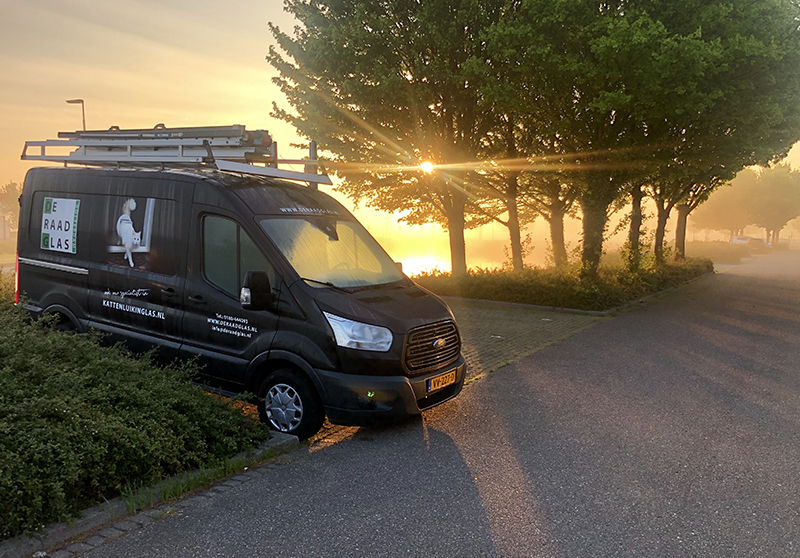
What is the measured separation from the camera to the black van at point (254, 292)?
17.5 ft

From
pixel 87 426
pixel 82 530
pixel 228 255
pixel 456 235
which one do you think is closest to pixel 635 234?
pixel 456 235

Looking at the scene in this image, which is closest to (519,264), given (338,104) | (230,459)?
(338,104)

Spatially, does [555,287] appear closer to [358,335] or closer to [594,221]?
[594,221]

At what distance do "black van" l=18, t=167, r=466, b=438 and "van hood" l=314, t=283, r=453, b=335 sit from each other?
0.04ft

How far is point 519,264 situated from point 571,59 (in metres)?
10.8

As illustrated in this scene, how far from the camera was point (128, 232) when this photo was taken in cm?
642

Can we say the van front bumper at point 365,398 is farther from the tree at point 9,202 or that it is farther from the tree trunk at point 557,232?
the tree at point 9,202

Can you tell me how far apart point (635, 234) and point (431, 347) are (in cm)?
1939

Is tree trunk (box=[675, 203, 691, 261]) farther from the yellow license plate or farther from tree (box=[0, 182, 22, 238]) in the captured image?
tree (box=[0, 182, 22, 238])

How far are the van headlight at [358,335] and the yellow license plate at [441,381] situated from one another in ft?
2.04

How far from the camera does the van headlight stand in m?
5.27

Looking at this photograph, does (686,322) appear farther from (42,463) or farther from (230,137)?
(42,463)

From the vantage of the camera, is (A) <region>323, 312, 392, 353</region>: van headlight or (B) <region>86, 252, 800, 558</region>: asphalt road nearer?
(B) <region>86, 252, 800, 558</region>: asphalt road

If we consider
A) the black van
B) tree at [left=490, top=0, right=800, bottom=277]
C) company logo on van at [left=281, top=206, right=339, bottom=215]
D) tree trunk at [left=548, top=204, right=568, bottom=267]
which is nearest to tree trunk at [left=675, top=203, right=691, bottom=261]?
tree trunk at [left=548, top=204, right=568, bottom=267]
